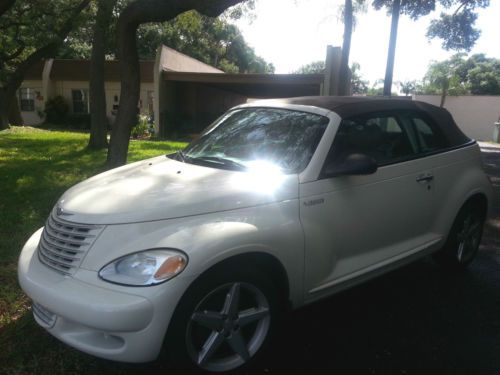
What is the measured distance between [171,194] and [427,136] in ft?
8.64

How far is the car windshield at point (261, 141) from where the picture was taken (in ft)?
11.1

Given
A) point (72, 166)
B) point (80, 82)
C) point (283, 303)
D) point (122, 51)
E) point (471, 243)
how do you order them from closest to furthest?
point (283, 303)
point (471, 243)
point (122, 51)
point (72, 166)
point (80, 82)

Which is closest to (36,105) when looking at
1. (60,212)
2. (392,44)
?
(392,44)

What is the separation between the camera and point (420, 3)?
18141 millimetres

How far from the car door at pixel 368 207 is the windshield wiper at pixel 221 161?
53cm

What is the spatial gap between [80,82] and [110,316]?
30.4 metres

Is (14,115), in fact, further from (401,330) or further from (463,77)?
(463,77)

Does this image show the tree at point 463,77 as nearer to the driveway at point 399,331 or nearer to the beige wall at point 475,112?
the beige wall at point 475,112

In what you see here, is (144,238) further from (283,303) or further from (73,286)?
(283,303)

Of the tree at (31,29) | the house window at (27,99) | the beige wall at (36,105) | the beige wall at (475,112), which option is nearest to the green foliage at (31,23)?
the tree at (31,29)

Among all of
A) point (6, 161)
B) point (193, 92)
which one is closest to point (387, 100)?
point (6, 161)

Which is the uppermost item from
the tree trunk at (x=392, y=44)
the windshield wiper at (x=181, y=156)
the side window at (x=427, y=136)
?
the tree trunk at (x=392, y=44)

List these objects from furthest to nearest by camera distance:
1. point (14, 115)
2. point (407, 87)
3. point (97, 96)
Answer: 1. point (407, 87)
2. point (14, 115)
3. point (97, 96)

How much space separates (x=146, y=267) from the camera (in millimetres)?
2504
